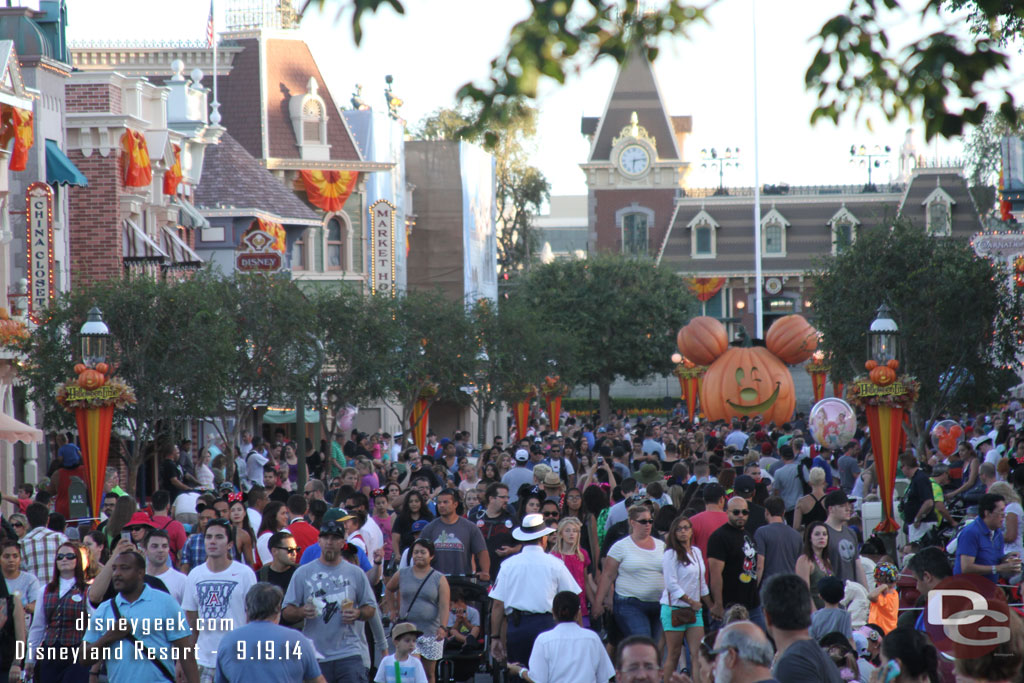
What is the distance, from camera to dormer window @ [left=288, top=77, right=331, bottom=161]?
1716 inches

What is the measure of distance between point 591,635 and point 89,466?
398 inches

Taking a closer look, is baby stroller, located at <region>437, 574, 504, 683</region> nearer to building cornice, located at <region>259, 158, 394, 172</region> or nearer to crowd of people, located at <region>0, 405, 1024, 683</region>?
crowd of people, located at <region>0, 405, 1024, 683</region>

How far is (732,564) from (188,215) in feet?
82.4

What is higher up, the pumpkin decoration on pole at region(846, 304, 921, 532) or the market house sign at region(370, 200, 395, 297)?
the market house sign at region(370, 200, 395, 297)

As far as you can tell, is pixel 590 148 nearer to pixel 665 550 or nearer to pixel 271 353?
pixel 271 353

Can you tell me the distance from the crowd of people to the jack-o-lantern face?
28.7 meters

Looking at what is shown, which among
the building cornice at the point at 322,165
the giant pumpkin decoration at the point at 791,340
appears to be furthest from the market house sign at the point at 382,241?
the giant pumpkin decoration at the point at 791,340

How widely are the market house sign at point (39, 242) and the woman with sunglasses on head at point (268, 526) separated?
14.3 metres

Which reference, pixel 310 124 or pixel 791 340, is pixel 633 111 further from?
pixel 310 124

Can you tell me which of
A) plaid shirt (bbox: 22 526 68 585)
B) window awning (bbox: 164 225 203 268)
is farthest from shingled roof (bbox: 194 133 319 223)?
plaid shirt (bbox: 22 526 68 585)

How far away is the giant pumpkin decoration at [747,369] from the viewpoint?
4369cm

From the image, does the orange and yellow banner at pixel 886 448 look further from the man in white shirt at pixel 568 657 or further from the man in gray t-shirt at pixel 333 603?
the man in gray t-shirt at pixel 333 603

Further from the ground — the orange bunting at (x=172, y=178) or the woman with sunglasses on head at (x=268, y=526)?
the orange bunting at (x=172, y=178)

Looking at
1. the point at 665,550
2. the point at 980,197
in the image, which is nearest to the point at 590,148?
the point at 980,197
